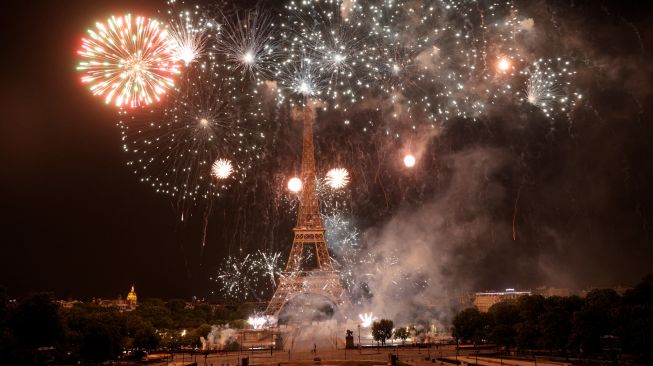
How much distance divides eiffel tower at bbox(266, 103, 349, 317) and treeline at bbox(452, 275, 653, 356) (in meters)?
22.0

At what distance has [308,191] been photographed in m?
68.0

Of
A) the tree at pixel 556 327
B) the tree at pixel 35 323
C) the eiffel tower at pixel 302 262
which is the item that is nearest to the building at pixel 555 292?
the eiffel tower at pixel 302 262

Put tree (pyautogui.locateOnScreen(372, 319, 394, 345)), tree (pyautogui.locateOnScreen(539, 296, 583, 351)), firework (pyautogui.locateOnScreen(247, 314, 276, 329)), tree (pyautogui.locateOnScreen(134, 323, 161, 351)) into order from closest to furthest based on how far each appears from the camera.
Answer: tree (pyautogui.locateOnScreen(539, 296, 583, 351))
tree (pyautogui.locateOnScreen(134, 323, 161, 351))
tree (pyautogui.locateOnScreen(372, 319, 394, 345))
firework (pyautogui.locateOnScreen(247, 314, 276, 329))

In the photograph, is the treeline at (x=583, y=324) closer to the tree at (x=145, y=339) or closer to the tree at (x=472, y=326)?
the tree at (x=472, y=326)

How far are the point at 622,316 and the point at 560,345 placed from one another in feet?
17.6

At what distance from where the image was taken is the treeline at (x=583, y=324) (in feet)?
98.5

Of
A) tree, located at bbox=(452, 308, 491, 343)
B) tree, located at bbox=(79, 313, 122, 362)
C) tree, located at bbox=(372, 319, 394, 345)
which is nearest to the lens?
tree, located at bbox=(79, 313, 122, 362)

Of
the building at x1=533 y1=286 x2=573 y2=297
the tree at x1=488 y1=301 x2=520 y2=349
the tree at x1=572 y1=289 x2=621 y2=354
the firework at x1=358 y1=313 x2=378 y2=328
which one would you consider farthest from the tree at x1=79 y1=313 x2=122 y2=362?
the building at x1=533 y1=286 x2=573 y2=297

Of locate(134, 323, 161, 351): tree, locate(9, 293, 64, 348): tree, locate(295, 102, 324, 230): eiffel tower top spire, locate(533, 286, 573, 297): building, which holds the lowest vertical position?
locate(134, 323, 161, 351): tree

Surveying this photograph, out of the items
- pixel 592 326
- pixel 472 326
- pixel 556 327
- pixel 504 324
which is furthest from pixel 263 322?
pixel 592 326

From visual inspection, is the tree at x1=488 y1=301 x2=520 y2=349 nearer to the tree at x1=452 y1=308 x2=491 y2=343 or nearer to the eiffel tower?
the tree at x1=452 y1=308 x2=491 y2=343

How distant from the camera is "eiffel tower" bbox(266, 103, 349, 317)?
6366 centimetres

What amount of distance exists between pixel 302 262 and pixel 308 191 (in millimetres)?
9764

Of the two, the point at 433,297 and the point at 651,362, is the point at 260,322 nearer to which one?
the point at 651,362
